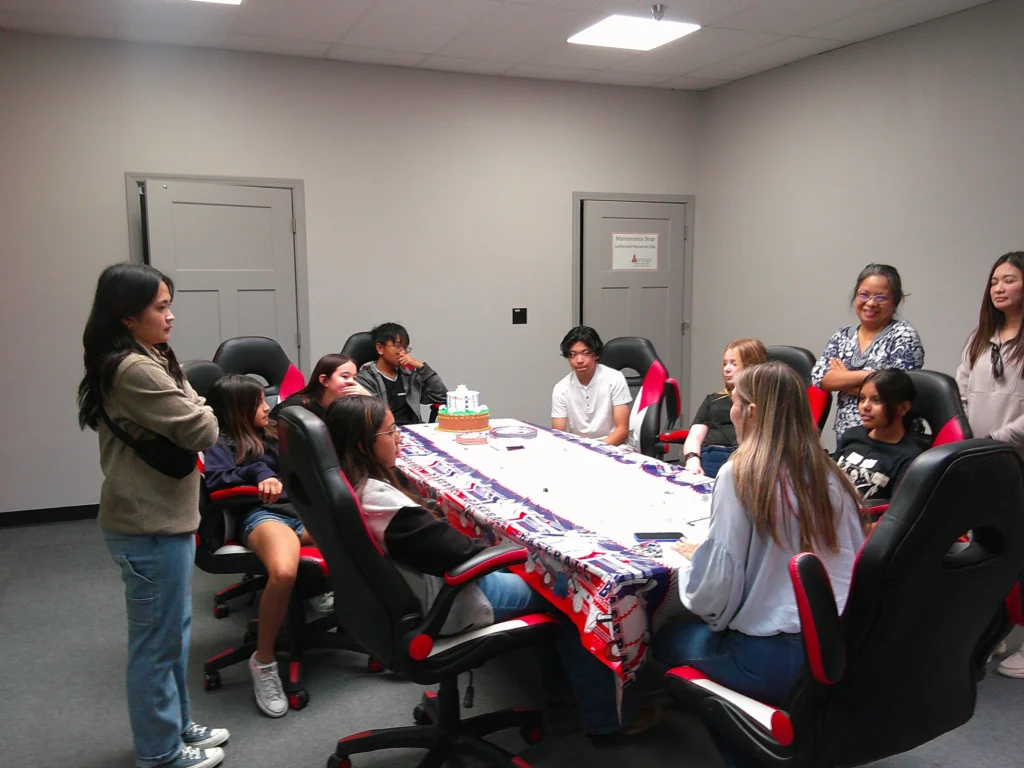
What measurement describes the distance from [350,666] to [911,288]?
3.54 metres

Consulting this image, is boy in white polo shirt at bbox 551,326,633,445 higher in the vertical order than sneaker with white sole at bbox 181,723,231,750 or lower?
higher

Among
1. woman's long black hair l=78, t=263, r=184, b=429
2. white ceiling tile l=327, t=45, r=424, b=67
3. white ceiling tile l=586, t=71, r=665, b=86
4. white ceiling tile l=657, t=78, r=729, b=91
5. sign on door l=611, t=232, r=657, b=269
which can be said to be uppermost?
white ceiling tile l=657, t=78, r=729, b=91

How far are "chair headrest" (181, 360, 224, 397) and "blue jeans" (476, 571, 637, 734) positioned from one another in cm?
160

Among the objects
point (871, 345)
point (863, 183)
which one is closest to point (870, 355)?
point (871, 345)

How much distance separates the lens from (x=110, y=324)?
1973 mm

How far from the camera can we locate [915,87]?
429 centimetres

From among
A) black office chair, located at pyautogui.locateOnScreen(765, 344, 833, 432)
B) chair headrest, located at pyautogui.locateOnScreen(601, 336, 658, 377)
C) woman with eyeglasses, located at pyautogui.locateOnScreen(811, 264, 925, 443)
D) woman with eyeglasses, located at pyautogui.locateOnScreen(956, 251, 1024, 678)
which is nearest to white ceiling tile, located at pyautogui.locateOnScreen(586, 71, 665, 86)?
chair headrest, located at pyautogui.locateOnScreen(601, 336, 658, 377)

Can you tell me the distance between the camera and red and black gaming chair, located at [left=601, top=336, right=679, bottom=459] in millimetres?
3771

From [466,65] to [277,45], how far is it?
1152mm

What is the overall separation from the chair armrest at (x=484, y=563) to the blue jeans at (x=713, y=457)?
163 centimetres

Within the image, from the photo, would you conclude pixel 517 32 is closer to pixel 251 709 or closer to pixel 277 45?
pixel 277 45

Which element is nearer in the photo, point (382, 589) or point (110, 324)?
point (382, 589)

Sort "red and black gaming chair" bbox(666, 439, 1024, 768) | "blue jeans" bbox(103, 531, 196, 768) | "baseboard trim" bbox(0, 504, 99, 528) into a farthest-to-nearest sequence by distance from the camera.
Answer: "baseboard trim" bbox(0, 504, 99, 528)
"blue jeans" bbox(103, 531, 196, 768)
"red and black gaming chair" bbox(666, 439, 1024, 768)

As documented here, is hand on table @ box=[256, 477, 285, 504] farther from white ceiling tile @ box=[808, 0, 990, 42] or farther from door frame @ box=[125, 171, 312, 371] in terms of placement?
white ceiling tile @ box=[808, 0, 990, 42]
